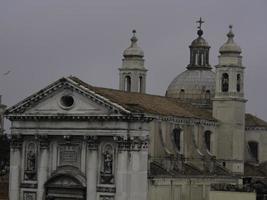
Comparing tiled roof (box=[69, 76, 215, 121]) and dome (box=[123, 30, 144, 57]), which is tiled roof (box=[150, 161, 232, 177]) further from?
dome (box=[123, 30, 144, 57])

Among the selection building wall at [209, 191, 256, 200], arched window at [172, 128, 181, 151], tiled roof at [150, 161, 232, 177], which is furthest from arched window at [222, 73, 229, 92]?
building wall at [209, 191, 256, 200]

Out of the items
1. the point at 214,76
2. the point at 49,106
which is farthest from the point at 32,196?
the point at 214,76

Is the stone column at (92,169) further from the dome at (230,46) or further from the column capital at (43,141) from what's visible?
the dome at (230,46)

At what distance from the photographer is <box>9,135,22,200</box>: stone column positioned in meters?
55.0

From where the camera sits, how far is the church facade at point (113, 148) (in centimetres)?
5162

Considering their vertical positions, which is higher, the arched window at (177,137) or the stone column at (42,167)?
the arched window at (177,137)

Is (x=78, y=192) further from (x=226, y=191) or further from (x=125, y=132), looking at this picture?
(x=226, y=191)

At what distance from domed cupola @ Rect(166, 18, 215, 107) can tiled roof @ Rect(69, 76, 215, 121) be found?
3.06 metres

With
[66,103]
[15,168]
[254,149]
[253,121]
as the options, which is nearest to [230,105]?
[253,121]

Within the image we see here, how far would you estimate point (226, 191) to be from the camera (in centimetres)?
5450

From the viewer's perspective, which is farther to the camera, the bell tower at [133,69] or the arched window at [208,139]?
the bell tower at [133,69]

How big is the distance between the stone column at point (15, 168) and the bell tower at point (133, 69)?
53.8 feet

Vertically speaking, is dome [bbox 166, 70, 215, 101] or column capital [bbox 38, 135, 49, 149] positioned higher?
dome [bbox 166, 70, 215, 101]

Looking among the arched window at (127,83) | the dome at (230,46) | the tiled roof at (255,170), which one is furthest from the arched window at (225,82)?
the arched window at (127,83)
